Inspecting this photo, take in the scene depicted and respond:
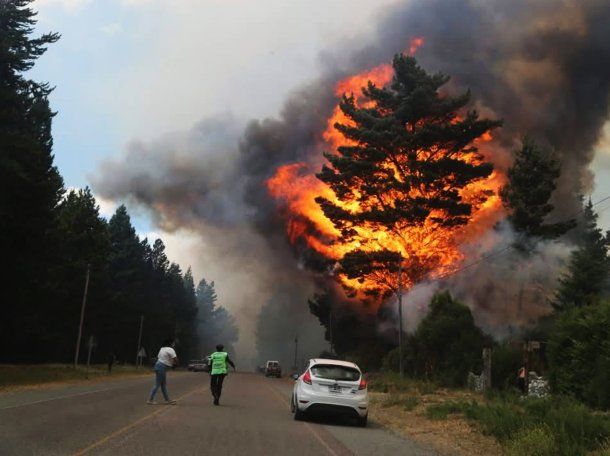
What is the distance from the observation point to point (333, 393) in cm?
1383

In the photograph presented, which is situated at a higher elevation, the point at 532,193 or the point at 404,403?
the point at 532,193

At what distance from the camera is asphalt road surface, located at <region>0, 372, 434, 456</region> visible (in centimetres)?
851

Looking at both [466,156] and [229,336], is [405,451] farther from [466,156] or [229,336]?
[229,336]

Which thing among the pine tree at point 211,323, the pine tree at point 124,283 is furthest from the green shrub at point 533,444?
the pine tree at point 211,323

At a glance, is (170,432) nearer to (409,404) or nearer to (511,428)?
(511,428)

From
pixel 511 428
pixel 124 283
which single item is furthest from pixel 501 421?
pixel 124 283

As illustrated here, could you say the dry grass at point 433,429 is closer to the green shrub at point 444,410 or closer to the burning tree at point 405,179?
the green shrub at point 444,410

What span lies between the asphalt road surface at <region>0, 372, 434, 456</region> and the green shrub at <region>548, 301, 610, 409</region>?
570cm

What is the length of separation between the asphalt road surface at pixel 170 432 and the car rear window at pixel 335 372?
1114 mm

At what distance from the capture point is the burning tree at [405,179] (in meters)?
46.3

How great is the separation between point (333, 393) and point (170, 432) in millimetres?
4718

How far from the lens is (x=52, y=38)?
108ft

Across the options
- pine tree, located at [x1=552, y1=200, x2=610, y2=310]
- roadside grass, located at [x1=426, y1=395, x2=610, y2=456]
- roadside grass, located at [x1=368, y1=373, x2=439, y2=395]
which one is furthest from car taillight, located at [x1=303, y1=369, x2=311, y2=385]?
pine tree, located at [x1=552, y1=200, x2=610, y2=310]

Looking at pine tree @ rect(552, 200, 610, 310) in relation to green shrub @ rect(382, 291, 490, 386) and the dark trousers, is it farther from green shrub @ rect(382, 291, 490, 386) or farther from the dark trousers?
the dark trousers
